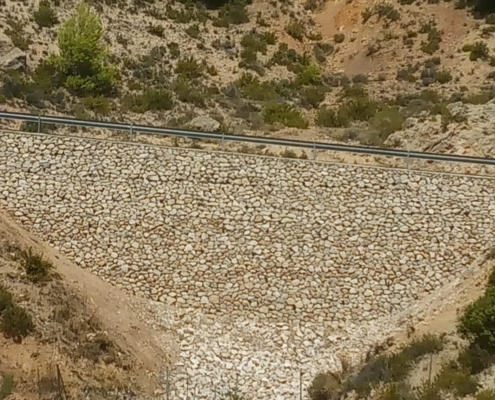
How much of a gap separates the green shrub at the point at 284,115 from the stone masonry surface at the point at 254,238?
6.60 metres

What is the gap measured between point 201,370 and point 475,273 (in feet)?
24.8

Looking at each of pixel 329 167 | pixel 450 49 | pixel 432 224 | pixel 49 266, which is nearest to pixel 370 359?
pixel 432 224

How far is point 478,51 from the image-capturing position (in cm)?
3419

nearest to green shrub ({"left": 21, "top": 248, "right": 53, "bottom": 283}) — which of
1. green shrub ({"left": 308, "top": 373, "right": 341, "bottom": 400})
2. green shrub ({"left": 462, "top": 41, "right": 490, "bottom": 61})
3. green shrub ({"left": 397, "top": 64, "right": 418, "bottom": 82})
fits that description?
green shrub ({"left": 308, "top": 373, "right": 341, "bottom": 400})

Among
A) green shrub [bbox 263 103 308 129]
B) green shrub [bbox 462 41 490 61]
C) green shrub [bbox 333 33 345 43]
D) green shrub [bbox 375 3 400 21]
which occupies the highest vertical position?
green shrub [bbox 375 3 400 21]

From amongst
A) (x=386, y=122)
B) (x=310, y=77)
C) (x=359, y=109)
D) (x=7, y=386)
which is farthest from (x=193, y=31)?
(x=7, y=386)

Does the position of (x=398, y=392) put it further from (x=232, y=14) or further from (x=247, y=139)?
(x=232, y=14)

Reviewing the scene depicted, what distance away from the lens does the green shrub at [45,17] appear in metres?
33.5

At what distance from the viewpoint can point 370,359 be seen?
16391mm

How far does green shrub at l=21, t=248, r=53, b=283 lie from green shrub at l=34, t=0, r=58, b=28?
19489 millimetres

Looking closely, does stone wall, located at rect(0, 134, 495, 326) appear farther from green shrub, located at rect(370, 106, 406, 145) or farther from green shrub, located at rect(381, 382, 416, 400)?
green shrub, located at rect(381, 382, 416, 400)

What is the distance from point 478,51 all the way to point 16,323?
2699 centimetres

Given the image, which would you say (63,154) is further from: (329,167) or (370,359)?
(370,359)

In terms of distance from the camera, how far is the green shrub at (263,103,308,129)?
89.4 ft
